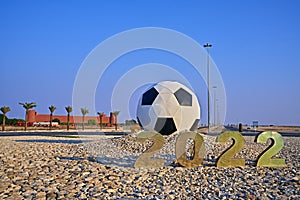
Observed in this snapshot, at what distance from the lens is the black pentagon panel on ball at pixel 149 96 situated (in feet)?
44.1

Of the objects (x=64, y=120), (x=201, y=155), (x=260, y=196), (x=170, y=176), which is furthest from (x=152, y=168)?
(x=64, y=120)

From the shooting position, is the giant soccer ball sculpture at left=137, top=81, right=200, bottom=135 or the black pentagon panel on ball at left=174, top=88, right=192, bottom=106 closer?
the giant soccer ball sculpture at left=137, top=81, right=200, bottom=135

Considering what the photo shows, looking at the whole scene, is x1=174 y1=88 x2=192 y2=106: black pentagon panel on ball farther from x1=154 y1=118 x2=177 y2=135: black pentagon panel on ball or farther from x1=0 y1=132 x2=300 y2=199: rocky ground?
x1=0 y1=132 x2=300 y2=199: rocky ground

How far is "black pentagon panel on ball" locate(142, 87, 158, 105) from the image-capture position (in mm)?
13430

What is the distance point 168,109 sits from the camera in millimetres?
12992

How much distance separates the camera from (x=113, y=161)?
929 cm

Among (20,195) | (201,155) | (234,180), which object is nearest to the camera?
(20,195)

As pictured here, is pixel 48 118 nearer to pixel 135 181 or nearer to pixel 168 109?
pixel 168 109

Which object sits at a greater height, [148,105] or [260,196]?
[148,105]

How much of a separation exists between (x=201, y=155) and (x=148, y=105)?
15.2 ft

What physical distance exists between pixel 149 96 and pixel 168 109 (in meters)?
1.16

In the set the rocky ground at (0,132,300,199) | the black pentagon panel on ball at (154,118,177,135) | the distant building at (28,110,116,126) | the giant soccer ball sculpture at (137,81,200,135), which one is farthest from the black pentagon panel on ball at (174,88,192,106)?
the distant building at (28,110,116,126)

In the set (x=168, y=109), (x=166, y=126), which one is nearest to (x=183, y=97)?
(x=168, y=109)

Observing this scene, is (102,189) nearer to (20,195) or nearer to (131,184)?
(131,184)
